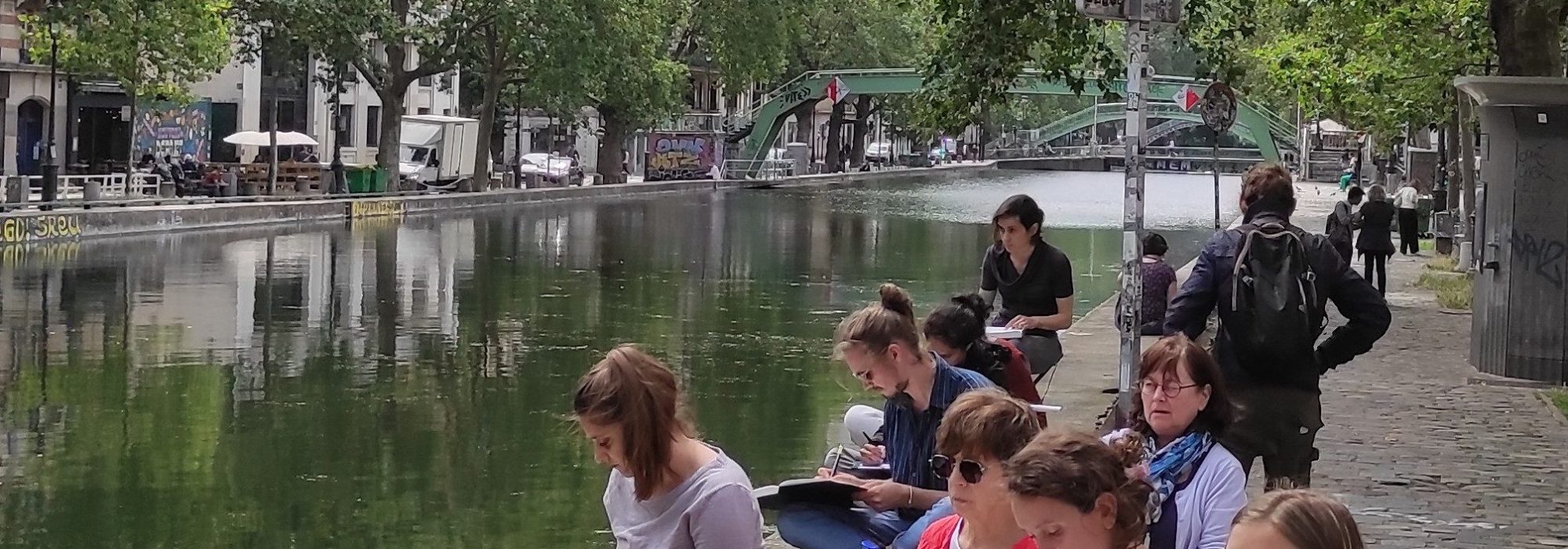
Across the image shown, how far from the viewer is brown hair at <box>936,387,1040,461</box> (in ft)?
14.6

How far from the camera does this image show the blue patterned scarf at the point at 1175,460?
17.1 feet

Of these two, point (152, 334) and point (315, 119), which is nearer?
point (152, 334)

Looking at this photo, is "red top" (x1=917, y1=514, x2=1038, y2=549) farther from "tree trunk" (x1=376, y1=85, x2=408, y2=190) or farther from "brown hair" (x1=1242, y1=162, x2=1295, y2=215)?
"tree trunk" (x1=376, y1=85, x2=408, y2=190)

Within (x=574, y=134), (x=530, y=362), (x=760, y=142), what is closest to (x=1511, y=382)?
(x=530, y=362)

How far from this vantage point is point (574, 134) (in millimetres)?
88062

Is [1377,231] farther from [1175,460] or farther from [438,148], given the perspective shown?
[438,148]

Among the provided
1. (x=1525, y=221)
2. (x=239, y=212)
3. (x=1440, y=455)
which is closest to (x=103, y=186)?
(x=239, y=212)

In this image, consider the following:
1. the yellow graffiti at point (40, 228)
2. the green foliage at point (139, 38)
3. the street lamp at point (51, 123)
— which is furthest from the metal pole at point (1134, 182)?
the green foliage at point (139, 38)

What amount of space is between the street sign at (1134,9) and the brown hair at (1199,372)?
12.7ft

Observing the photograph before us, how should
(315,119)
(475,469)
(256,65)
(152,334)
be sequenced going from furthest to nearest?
(315,119) < (256,65) < (152,334) < (475,469)

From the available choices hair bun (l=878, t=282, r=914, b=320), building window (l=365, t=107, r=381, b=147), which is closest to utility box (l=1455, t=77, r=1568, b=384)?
hair bun (l=878, t=282, r=914, b=320)

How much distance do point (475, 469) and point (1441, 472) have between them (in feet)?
17.7

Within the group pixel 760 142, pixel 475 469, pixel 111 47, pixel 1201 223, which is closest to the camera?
pixel 475 469

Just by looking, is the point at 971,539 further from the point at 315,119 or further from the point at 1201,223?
the point at 315,119
